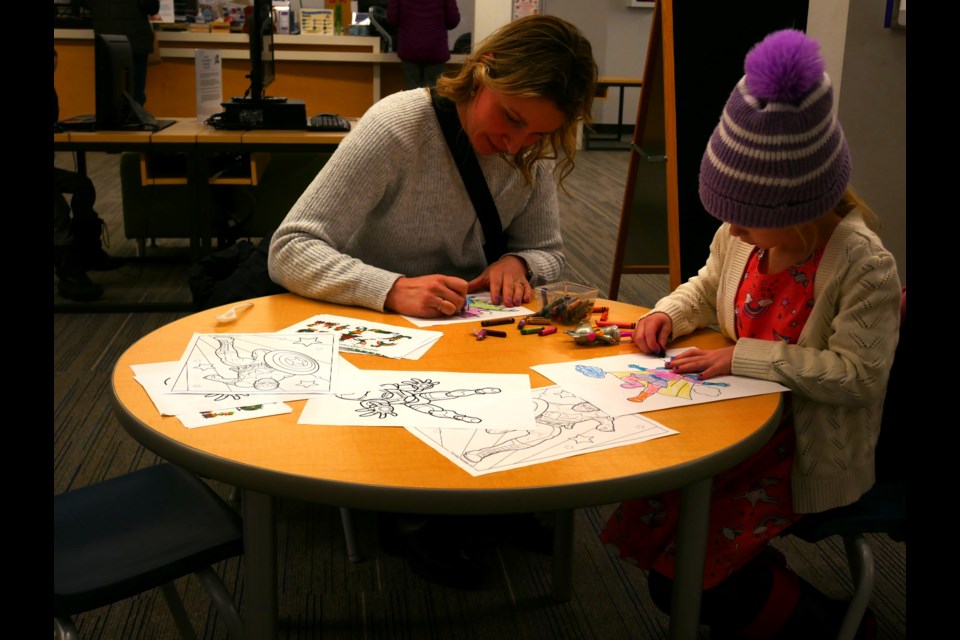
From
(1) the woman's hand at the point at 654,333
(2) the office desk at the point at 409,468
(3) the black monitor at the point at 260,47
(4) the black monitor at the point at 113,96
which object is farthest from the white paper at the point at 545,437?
(4) the black monitor at the point at 113,96

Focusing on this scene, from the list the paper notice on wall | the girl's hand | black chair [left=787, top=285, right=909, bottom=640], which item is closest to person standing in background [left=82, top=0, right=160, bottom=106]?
the paper notice on wall

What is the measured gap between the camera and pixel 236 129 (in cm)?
356

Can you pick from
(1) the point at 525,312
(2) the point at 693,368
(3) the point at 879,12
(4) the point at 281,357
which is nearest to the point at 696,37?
(3) the point at 879,12

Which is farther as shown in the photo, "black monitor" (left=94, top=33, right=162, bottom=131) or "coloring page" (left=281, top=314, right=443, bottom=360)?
"black monitor" (left=94, top=33, right=162, bottom=131)

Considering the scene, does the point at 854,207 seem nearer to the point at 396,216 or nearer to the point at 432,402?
the point at 432,402

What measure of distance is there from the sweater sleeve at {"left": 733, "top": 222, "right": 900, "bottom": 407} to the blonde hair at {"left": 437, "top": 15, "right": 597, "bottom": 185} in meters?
0.51

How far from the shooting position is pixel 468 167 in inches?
68.7

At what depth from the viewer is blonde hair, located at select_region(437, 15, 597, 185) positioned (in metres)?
1.54

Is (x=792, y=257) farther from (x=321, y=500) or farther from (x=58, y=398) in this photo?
(x=58, y=398)

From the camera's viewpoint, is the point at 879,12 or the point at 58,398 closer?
the point at 58,398

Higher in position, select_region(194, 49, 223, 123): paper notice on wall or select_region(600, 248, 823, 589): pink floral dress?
select_region(194, 49, 223, 123): paper notice on wall

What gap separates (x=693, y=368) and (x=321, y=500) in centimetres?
62

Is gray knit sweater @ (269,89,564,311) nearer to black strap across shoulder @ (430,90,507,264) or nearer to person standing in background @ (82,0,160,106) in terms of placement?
black strap across shoulder @ (430,90,507,264)
